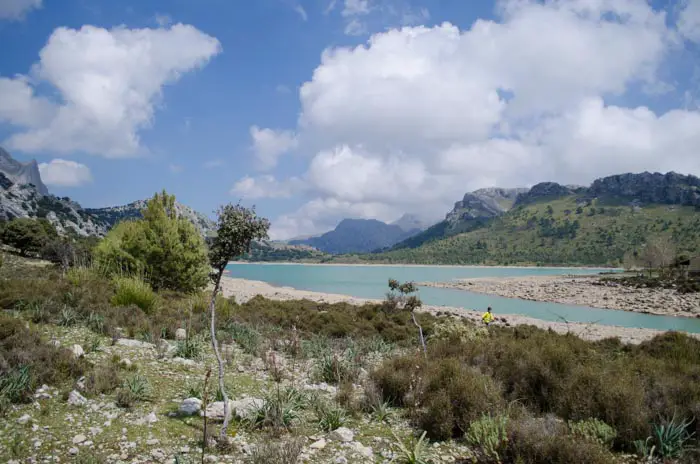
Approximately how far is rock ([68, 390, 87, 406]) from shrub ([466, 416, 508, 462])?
6056 millimetres

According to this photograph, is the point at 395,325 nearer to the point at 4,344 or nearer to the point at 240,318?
the point at 240,318

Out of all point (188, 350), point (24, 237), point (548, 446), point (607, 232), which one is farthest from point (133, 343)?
point (607, 232)

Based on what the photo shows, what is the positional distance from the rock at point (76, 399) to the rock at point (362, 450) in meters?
4.34

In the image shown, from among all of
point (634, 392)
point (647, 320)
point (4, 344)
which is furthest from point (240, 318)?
point (647, 320)

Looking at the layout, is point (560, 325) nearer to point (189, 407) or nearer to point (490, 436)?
point (490, 436)

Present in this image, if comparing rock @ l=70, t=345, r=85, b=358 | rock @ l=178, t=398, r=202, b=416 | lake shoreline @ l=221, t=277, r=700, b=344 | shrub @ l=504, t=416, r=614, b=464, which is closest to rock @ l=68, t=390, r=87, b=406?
rock @ l=178, t=398, r=202, b=416

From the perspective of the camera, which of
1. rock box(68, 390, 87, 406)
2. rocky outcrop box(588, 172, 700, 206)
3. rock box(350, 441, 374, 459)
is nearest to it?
rock box(350, 441, 374, 459)

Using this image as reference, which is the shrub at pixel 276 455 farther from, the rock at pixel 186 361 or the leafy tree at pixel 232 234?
the rock at pixel 186 361

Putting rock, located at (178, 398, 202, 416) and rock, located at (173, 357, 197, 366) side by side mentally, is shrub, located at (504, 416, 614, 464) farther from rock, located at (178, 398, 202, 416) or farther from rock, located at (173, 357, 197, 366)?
rock, located at (173, 357, 197, 366)

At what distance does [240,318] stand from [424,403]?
10955 millimetres

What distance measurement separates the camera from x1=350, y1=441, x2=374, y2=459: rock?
5.44 metres

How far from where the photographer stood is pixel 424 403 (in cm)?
709

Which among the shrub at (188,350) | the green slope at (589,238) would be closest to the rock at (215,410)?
the shrub at (188,350)

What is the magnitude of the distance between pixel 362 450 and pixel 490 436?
1878mm
